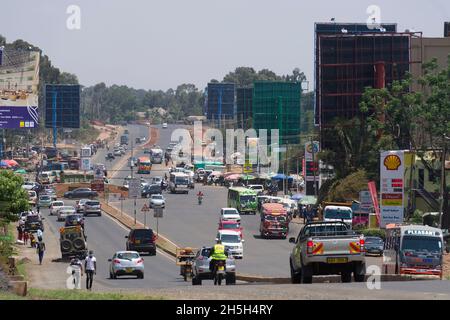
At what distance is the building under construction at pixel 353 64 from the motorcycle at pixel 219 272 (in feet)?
168

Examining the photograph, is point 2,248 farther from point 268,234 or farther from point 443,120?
point 443,120

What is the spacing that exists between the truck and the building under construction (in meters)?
52.2

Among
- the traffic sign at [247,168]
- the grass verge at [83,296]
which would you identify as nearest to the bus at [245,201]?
the traffic sign at [247,168]

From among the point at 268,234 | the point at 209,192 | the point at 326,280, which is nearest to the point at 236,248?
the point at 268,234

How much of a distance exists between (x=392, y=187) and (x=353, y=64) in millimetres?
26849

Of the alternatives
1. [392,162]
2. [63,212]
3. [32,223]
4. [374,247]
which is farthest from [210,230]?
[374,247]

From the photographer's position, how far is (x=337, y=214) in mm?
67562

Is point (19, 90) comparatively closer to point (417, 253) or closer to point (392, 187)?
point (392, 187)

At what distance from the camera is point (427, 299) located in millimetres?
22484

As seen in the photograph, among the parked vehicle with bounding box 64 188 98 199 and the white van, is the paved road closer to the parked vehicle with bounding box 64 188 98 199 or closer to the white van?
the white van

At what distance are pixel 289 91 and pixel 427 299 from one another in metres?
70.9

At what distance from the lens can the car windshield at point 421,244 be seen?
39.5 metres

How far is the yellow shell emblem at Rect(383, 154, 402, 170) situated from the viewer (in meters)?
55.4

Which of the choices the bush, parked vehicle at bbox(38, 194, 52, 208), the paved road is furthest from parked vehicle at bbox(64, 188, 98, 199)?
the bush
